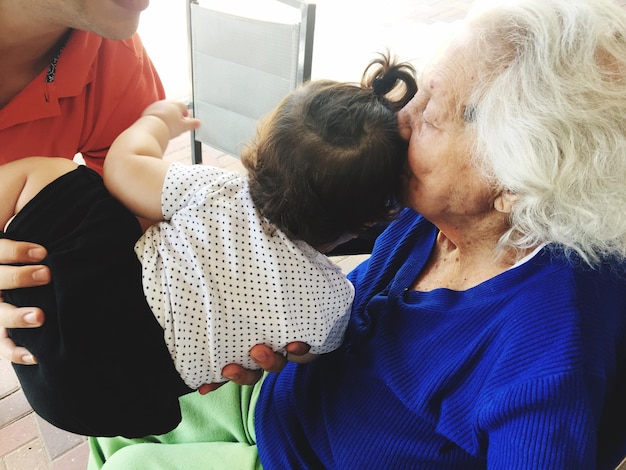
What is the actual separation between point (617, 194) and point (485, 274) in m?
0.30

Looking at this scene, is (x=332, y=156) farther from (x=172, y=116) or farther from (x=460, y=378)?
(x=172, y=116)

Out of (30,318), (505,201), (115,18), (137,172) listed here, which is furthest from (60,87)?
(505,201)

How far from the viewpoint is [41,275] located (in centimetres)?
107

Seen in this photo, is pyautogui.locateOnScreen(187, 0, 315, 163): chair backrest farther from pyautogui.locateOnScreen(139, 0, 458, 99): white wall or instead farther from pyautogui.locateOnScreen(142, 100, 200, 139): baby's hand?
pyautogui.locateOnScreen(139, 0, 458, 99): white wall

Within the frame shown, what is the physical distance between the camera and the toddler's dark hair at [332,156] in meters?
1.05

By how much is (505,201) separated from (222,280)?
0.60 meters

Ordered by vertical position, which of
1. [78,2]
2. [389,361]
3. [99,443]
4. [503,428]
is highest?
[78,2]

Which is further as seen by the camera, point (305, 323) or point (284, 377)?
point (284, 377)

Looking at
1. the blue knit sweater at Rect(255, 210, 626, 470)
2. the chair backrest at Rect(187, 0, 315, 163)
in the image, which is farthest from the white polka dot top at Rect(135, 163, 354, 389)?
the chair backrest at Rect(187, 0, 315, 163)

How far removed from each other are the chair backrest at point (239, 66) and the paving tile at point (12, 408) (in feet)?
4.48

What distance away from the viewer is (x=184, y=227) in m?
1.10

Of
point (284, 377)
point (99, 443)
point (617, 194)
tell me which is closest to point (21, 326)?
point (99, 443)

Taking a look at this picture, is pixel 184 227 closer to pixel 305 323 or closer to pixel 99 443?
pixel 305 323

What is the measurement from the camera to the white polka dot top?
107 cm
